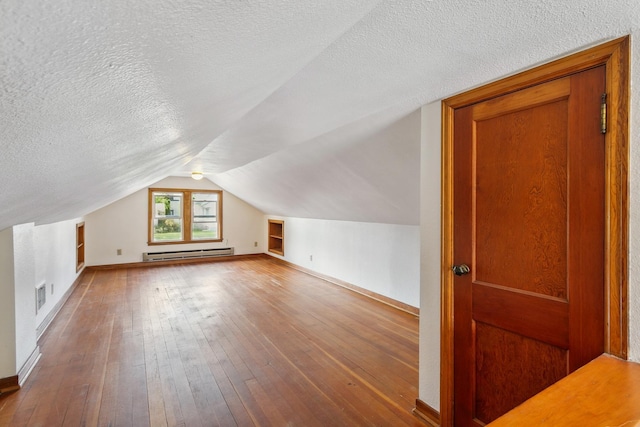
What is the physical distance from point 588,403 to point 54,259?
→ 4.80 meters

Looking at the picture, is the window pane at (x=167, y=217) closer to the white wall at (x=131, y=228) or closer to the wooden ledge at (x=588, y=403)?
the white wall at (x=131, y=228)

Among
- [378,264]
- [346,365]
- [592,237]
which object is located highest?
[592,237]

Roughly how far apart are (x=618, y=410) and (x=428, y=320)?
1104 mm

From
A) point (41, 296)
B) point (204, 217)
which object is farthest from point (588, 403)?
point (204, 217)

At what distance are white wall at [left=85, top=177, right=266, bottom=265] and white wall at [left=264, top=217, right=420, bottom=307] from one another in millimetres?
1837

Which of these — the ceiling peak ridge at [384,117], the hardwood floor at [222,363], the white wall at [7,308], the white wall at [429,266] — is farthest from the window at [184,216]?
the white wall at [429,266]

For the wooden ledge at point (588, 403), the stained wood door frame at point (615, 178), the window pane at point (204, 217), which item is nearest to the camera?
the wooden ledge at point (588, 403)

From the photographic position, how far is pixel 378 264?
432 cm

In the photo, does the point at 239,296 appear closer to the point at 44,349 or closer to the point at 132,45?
the point at 44,349

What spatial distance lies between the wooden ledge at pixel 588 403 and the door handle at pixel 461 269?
65 centimetres

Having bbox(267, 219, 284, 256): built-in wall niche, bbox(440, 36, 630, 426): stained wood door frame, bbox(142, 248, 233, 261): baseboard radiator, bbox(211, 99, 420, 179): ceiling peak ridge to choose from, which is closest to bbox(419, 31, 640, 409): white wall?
bbox(211, 99, 420, 179): ceiling peak ridge

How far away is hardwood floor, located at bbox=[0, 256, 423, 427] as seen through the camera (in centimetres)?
198

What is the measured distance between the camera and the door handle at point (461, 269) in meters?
1.68

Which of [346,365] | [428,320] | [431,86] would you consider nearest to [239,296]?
[346,365]
